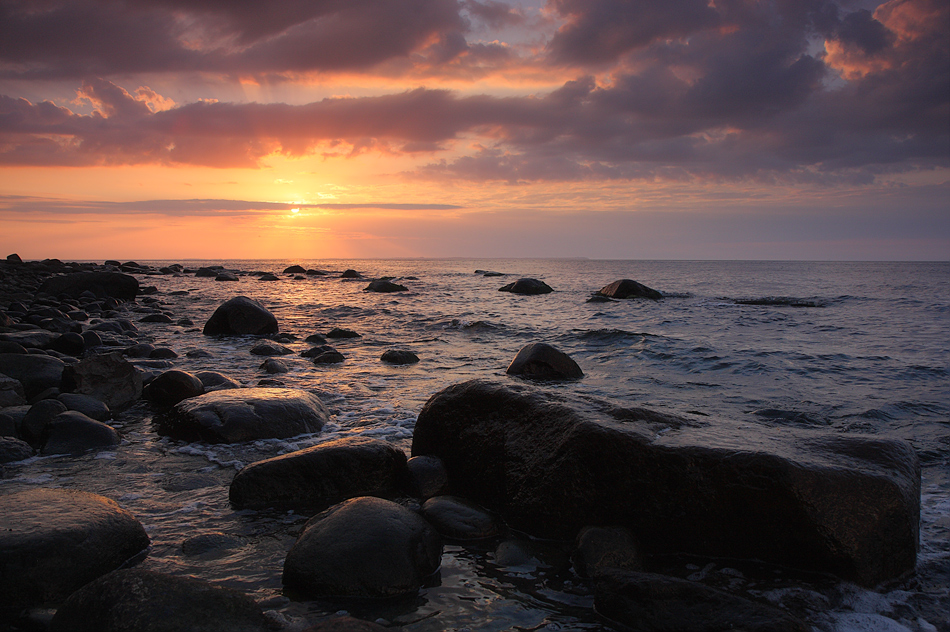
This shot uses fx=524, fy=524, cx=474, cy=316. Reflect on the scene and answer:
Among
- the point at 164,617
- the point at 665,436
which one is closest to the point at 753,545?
the point at 665,436

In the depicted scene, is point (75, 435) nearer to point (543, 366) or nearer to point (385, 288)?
point (543, 366)

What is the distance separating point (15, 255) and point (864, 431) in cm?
5333

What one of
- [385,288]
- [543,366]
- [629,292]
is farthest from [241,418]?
[385,288]

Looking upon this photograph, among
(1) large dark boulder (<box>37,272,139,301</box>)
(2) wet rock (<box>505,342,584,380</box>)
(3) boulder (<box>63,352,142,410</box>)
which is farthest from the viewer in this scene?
(1) large dark boulder (<box>37,272,139,301</box>)

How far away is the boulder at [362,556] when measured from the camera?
10.3 ft

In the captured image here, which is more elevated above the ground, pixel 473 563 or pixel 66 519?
pixel 66 519

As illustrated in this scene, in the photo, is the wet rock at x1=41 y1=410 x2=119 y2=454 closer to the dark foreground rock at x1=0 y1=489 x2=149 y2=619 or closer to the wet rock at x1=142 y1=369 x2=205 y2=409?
the wet rock at x1=142 y1=369 x2=205 y2=409

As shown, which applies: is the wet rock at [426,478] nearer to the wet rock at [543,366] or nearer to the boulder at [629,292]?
the wet rock at [543,366]

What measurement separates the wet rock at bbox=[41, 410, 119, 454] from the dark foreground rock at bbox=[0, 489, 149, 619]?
1994 millimetres

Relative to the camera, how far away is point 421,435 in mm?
5270

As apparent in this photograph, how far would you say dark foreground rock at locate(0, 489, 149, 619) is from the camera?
113 inches

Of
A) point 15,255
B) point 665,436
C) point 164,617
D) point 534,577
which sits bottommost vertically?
point 534,577

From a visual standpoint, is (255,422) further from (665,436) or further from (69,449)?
(665,436)

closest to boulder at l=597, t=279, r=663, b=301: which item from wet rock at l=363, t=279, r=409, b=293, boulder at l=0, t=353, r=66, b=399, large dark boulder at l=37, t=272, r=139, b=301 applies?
wet rock at l=363, t=279, r=409, b=293
